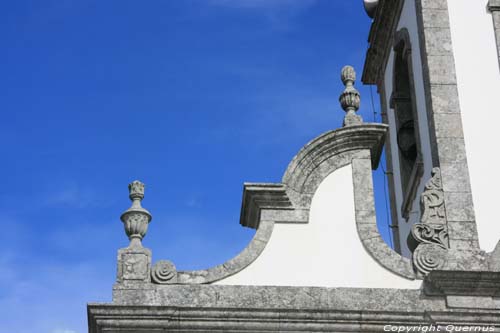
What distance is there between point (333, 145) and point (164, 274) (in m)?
2.49

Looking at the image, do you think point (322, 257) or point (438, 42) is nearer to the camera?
point (322, 257)

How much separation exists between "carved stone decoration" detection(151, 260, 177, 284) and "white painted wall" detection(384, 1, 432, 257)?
348cm

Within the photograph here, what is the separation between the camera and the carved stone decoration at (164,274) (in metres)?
12.5

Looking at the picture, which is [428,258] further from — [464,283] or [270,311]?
[270,311]

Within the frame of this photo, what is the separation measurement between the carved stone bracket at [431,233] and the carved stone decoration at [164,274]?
2.55m

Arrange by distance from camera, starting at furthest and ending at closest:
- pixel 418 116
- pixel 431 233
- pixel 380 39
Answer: pixel 380 39, pixel 418 116, pixel 431 233

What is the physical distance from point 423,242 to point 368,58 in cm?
582

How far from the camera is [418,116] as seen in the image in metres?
15.0

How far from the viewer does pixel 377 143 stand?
13711 millimetres

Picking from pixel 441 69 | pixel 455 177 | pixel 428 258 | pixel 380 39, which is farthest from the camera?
pixel 380 39

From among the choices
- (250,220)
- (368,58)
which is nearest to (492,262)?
(250,220)

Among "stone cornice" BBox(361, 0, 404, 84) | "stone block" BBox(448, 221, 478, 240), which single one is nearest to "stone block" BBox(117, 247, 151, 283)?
"stone block" BBox(448, 221, 478, 240)

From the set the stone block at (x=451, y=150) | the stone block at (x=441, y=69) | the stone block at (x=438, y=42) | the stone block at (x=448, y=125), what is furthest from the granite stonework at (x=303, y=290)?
the stone block at (x=438, y=42)

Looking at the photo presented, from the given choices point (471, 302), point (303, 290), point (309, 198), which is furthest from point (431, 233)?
point (303, 290)
